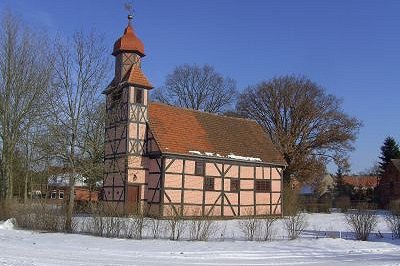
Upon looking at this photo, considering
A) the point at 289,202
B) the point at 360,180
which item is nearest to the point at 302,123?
the point at 289,202

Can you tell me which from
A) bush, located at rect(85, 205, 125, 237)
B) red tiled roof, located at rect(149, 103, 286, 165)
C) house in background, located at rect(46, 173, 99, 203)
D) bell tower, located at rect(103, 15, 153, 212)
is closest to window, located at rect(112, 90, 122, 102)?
bell tower, located at rect(103, 15, 153, 212)

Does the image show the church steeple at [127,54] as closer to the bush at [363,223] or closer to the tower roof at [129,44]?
the tower roof at [129,44]

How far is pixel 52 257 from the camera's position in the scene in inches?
468

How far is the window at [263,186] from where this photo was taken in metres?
33.2

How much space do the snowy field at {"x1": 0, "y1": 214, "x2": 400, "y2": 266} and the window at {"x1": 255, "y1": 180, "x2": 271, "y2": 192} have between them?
15.9m

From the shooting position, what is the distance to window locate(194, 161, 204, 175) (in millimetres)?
29880

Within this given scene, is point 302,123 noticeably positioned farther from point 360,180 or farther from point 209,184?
point 360,180

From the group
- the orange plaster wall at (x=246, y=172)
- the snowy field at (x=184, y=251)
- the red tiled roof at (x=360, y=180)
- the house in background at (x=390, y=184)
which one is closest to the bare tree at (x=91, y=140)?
the snowy field at (x=184, y=251)

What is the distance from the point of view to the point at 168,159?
28656 millimetres

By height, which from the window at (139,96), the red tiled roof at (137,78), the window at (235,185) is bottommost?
the window at (235,185)

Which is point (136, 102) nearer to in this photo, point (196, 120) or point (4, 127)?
point (196, 120)

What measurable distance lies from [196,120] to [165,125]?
3304 mm

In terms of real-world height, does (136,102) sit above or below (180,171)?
above

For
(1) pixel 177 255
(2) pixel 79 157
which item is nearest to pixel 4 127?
(2) pixel 79 157
